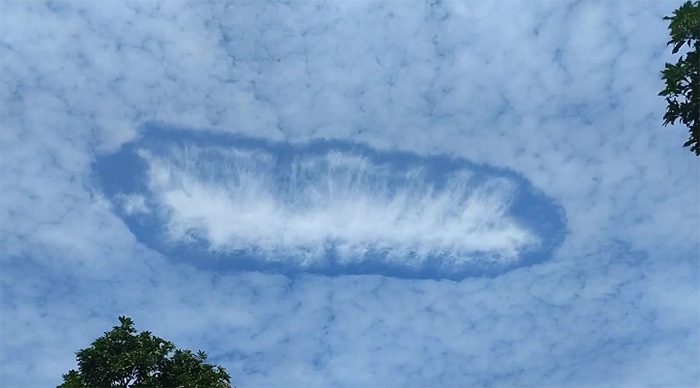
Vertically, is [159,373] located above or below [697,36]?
below

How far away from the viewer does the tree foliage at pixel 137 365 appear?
31406 mm

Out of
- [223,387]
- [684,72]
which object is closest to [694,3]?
[684,72]

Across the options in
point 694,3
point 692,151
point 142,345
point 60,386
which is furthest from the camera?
point 142,345

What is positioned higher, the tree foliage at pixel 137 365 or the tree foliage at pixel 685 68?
the tree foliage at pixel 685 68

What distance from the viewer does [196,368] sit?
33.7 m

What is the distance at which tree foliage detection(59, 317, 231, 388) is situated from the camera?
31406 millimetres

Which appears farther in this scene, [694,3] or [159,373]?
[159,373]

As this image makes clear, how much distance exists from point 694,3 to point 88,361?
3279cm

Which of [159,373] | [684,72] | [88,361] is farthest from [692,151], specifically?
[88,361]

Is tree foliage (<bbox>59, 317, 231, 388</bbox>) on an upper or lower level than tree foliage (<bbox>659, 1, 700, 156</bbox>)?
lower

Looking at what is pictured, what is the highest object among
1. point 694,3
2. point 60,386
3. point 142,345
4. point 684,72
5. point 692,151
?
point 694,3

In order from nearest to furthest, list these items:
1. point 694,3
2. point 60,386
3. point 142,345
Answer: point 694,3, point 60,386, point 142,345

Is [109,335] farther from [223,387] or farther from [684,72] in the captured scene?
[684,72]

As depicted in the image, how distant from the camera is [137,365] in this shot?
31.9 metres
